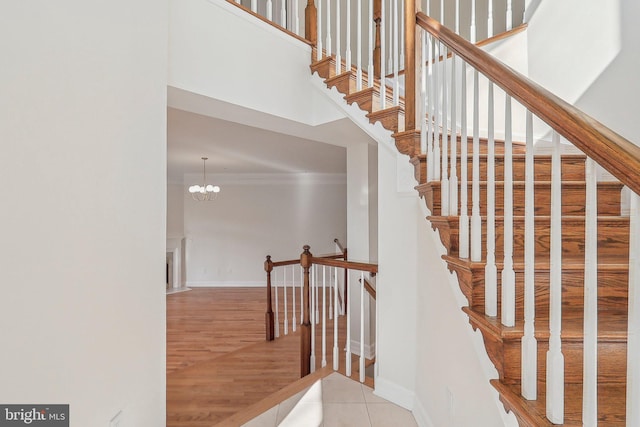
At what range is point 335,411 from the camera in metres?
1.99

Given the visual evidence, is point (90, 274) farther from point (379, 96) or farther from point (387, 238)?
point (379, 96)

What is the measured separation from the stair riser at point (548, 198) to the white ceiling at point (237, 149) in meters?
2.30

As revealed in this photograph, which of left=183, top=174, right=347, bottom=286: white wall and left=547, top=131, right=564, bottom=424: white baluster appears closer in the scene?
left=547, top=131, right=564, bottom=424: white baluster

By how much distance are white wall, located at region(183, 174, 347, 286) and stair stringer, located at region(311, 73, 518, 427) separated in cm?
470

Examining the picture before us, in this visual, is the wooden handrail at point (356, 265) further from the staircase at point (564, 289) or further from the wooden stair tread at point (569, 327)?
the wooden stair tread at point (569, 327)

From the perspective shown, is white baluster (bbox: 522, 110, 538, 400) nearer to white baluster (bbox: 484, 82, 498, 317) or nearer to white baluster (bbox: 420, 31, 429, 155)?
white baluster (bbox: 484, 82, 498, 317)

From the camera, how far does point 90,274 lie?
45.3 inches

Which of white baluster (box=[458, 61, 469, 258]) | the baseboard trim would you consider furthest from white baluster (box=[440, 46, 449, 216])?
the baseboard trim

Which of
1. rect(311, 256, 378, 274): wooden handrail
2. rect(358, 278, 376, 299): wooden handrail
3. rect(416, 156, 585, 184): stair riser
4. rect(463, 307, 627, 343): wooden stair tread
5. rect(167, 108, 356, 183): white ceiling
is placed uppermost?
rect(167, 108, 356, 183): white ceiling

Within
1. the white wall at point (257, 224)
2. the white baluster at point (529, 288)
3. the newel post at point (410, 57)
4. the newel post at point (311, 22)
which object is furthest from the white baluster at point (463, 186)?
the white wall at point (257, 224)

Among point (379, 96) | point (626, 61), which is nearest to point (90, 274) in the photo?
point (379, 96)

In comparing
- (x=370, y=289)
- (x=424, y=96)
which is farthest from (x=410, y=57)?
(x=370, y=289)

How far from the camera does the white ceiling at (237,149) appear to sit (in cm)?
323

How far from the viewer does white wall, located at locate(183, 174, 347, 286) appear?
7.04m
